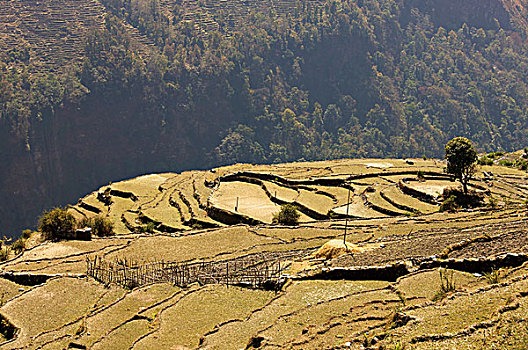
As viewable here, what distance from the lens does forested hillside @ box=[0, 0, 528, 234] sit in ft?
509

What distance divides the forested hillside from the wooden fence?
414 ft

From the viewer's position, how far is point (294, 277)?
73.4 ft

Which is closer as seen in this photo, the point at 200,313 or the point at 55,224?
the point at 200,313

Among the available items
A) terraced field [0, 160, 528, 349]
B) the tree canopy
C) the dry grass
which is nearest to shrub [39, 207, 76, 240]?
terraced field [0, 160, 528, 349]

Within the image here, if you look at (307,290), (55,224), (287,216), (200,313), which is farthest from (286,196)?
(200,313)

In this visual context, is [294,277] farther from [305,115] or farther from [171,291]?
[305,115]

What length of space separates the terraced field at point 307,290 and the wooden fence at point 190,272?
0.43 m

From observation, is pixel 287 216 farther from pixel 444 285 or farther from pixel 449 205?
pixel 444 285

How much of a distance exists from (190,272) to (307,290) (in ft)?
26.2

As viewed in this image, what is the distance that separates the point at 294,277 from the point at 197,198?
3098 cm

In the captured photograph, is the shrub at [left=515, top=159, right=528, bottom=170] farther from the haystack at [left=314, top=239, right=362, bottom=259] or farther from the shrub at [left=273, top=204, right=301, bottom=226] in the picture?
the haystack at [left=314, top=239, right=362, bottom=259]

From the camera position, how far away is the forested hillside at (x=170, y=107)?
155 meters

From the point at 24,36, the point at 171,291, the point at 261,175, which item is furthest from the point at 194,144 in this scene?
the point at 171,291

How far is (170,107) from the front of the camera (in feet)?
612
